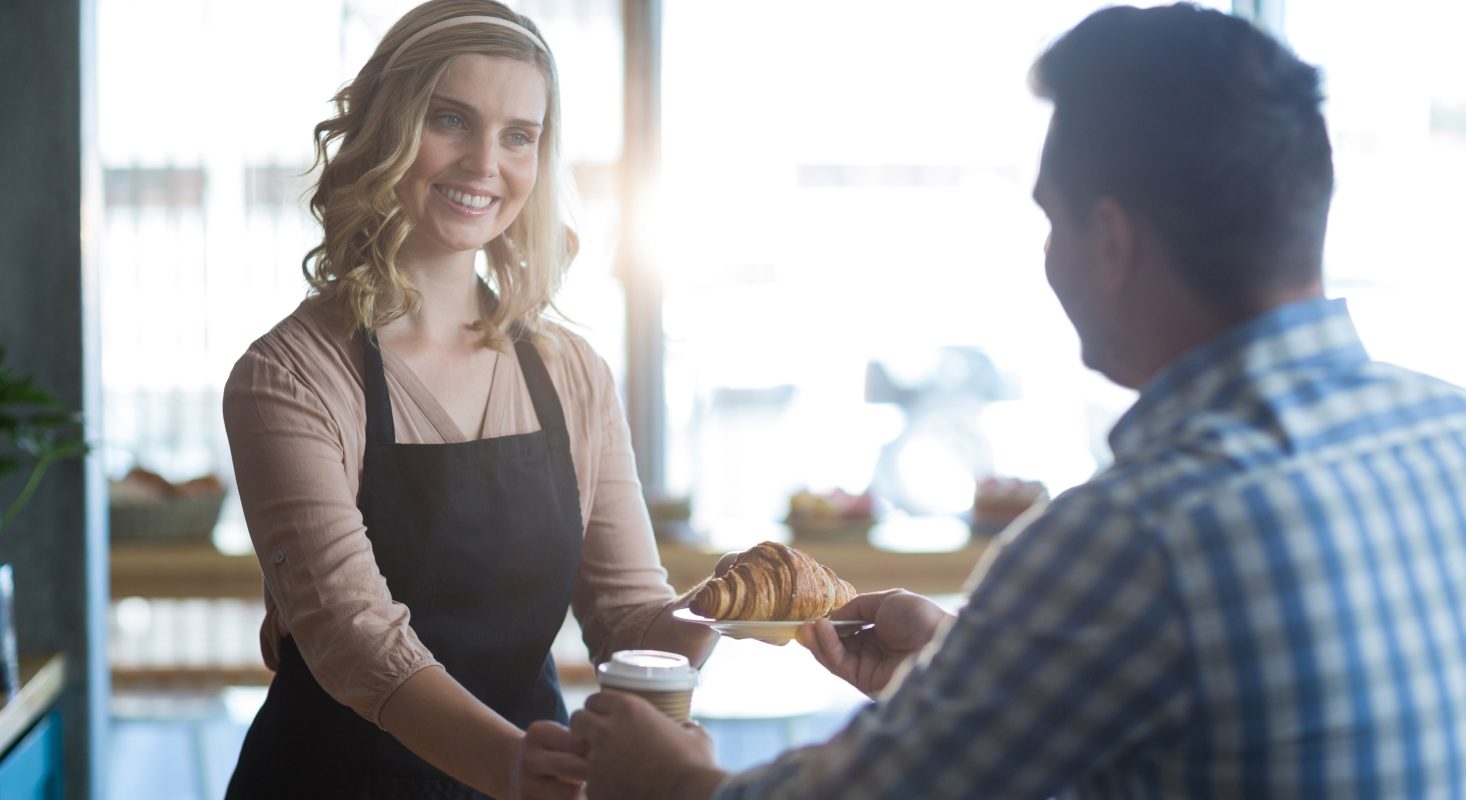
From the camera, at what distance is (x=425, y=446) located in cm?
168

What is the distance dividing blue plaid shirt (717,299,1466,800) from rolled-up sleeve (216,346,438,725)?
67 cm

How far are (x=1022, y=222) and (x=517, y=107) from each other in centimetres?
345

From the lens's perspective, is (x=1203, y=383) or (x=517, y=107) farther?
(x=517, y=107)

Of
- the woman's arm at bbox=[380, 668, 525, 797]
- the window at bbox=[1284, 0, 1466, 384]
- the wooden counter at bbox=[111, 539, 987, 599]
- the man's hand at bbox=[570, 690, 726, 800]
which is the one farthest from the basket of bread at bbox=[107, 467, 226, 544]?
Result: the window at bbox=[1284, 0, 1466, 384]

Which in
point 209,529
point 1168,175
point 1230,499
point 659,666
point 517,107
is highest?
point 517,107

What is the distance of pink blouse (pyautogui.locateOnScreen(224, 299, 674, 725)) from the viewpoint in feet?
4.82

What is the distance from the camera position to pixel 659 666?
1189 mm

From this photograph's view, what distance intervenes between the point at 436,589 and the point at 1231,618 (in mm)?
1088

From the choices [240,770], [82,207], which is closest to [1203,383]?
[240,770]

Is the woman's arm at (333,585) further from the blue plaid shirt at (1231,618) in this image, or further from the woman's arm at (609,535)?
the blue plaid shirt at (1231,618)

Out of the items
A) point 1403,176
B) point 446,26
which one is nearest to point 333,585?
point 446,26

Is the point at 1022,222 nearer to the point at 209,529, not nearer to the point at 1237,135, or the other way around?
the point at 209,529

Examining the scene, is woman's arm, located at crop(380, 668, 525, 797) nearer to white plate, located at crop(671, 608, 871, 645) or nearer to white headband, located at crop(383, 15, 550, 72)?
white plate, located at crop(671, 608, 871, 645)

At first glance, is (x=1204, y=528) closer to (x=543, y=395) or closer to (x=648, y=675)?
(x=648, y=675)
